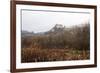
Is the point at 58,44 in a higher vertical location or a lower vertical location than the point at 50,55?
higher

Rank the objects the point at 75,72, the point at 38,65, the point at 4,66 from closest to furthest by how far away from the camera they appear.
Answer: the point at 4,66
the point at 38,65
the point at 75,72

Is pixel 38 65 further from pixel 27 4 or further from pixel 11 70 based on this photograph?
pixel 27 4

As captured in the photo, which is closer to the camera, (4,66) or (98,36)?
(4,66)

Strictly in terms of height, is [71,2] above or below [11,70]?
above

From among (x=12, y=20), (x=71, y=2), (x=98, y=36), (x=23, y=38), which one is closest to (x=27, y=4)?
(x=12, y=20)
